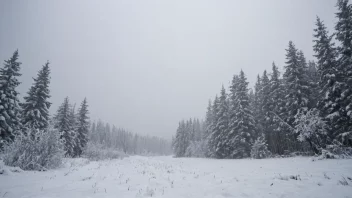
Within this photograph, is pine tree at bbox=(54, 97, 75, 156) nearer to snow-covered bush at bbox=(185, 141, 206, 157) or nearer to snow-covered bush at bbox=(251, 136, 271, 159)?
snow-covered bush at bbox=(185, 141, 206, 157)

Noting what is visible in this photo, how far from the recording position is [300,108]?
20422mm

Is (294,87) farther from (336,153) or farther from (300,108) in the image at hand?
(336,153)

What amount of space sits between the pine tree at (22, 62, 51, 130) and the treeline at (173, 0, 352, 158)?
3147 cm

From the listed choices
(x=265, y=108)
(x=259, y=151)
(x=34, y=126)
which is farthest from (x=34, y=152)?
(x=265, y=108)

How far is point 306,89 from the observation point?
869 inches

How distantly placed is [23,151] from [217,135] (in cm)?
3130

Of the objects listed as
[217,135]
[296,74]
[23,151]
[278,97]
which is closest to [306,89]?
[296,74]

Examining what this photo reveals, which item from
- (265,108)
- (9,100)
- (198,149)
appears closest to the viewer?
(9,100)

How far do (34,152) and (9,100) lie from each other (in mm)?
15071

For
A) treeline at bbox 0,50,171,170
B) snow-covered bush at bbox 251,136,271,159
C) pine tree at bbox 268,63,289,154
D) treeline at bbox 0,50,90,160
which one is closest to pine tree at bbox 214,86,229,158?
snow-covered bush at bbox 251,136,271,159

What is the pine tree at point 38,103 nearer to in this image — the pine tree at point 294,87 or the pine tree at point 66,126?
the pine tree at point 66,126

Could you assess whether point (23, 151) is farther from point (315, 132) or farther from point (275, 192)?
point (315, 132)

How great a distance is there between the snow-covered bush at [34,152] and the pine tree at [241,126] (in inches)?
992

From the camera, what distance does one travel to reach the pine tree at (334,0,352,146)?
627 inches
